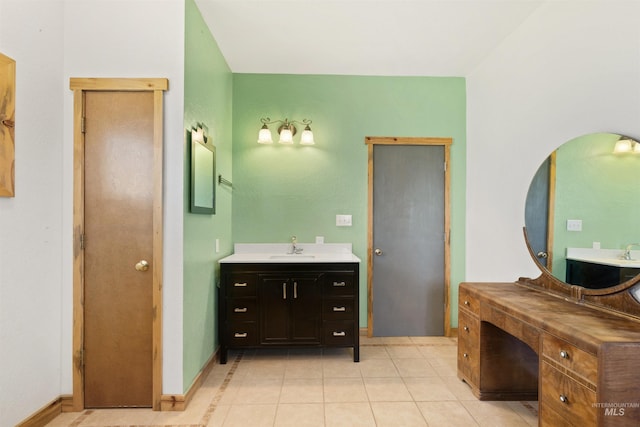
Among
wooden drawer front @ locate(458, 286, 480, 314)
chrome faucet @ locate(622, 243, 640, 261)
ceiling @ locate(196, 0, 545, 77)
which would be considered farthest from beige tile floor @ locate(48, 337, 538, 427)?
ceiling @ locate(196, 0, 545, 77)

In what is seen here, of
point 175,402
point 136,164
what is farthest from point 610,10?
point 175,402

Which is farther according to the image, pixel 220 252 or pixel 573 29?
pixel 220 252

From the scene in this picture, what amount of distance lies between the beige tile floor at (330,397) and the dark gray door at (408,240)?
45 cm

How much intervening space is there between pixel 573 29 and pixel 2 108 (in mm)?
3335

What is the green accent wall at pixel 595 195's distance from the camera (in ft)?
5.70

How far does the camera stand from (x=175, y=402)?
2.13m

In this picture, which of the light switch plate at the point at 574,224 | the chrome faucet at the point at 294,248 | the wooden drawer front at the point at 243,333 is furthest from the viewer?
the chrome faucet at the point at 294,248

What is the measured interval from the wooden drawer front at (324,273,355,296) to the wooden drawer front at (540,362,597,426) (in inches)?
59.6

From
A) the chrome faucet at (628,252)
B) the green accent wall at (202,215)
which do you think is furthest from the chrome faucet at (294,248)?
the chrome faucet at (628,252)

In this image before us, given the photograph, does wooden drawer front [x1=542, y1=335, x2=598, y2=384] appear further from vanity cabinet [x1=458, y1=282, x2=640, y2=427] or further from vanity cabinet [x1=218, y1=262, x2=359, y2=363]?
vanity cabinet [x1=218, y1=262, x2=359, y2=363]

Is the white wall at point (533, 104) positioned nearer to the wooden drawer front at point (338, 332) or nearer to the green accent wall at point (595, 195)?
the green accent wall at point (595, 195)

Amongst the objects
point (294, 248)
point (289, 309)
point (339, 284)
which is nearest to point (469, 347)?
point (339, 284)

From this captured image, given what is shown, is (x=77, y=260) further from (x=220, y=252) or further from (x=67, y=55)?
(x=67, y=55)

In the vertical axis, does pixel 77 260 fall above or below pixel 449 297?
above
